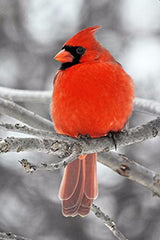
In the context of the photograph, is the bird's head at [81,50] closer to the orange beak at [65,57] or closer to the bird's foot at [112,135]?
the orange beak at [65,57]

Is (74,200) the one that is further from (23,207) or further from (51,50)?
(51,50)

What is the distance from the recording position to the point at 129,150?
166 inches

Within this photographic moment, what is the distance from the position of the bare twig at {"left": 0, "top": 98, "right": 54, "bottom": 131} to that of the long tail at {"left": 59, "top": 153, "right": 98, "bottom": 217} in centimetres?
43

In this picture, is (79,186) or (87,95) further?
(79,186)

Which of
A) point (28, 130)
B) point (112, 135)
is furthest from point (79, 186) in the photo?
point (28, 130)

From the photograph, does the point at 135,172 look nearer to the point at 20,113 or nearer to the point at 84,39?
the point at 20,113

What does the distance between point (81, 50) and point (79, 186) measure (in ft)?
3.40

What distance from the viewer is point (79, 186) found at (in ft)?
10.1

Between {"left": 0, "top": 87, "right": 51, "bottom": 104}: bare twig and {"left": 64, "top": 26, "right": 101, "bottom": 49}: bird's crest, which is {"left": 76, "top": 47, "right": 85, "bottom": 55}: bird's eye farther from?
{"left": 0, "top": 87, "right": 51, "bottom": 104}: bare twig

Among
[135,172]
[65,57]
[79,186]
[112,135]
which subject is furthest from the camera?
[79,186]

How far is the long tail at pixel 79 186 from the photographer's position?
293 centimetres

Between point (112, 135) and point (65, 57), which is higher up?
point (65, 57)

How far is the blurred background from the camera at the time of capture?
380cm

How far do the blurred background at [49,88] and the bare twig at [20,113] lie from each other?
1.18 m
